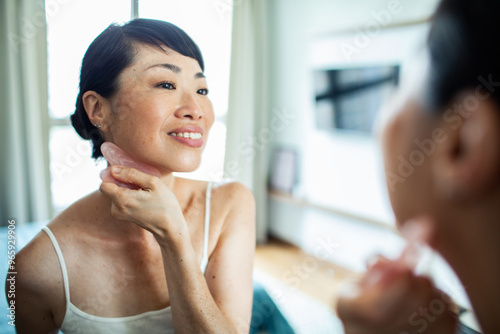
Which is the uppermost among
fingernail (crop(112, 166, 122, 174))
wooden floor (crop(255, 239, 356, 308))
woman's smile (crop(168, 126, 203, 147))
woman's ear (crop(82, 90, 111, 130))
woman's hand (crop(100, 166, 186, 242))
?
woman's ear (crop(82, 90, 111, 130))

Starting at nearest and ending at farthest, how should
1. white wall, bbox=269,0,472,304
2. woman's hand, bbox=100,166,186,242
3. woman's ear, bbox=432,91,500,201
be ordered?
1. woman's ear, bbox=432,91,500,201
2. woman's hand, bbox=100,166,186,242
3. white wall, bbox=269,0,472,304

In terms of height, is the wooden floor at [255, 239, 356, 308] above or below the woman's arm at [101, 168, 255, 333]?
below

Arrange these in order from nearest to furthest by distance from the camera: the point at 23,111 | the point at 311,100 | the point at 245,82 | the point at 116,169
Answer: the point at 116,169, the point at 23,111, the point at 245,82, the point at 311,100

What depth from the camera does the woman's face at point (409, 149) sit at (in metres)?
0.19

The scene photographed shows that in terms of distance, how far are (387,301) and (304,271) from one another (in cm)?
33

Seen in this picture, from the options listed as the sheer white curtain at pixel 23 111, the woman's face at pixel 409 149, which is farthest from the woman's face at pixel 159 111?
the woman's face at pixel 409 149

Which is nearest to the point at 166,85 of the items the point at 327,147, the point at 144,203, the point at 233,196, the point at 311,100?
the point at 144,203

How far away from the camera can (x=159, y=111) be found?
390 millimetres

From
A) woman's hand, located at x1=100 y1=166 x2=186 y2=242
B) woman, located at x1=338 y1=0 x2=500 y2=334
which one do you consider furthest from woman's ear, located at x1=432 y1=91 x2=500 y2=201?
woman's hand, located at x1=100 y1=166 x2=186 y2=242

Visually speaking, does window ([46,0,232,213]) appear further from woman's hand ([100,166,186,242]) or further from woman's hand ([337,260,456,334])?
woman's hand ([337,260,456,334])

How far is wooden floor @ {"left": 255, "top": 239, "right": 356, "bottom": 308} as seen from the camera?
20.8 inches

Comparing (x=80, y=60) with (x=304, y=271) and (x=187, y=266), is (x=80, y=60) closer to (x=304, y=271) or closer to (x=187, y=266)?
(x=187, y=266)

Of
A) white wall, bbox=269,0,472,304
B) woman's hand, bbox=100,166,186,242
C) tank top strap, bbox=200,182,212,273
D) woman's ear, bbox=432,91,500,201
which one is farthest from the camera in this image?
white wall, bbox=269,0,472,304

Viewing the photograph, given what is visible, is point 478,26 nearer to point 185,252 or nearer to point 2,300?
point 185,252
